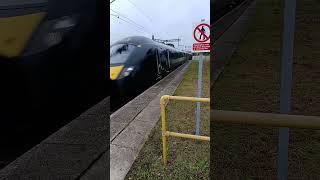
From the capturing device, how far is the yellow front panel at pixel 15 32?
2.00m

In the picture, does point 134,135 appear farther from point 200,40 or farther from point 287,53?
point 287,53

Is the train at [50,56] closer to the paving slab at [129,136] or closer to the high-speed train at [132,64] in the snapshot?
the paving slab at [129,136]

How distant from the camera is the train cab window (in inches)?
282

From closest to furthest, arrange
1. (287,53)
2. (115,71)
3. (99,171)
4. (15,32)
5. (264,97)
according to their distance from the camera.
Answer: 1. (287,53)
2. (15,32)
3. (99,171)
4. (264,97)
5. (115,71)

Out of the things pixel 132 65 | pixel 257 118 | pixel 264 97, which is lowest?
pixel 264 97

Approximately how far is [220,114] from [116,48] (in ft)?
22.1

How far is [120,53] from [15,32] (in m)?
5.39

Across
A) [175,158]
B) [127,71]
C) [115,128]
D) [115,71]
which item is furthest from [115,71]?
[175,158]

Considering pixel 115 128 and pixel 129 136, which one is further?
pixel 115 128

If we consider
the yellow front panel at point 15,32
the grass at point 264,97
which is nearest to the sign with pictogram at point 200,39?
the grass at point 264,97

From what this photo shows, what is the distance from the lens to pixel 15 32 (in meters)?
2.04

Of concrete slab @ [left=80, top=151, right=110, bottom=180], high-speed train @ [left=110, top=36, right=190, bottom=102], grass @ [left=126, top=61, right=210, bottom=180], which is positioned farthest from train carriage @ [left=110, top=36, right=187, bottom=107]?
concrete slab @ [left=80, top=151, right=110, bottom=180]

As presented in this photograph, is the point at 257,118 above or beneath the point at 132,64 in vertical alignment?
beneath

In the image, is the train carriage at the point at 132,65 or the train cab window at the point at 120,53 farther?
the train cab window at the point at 120,53
